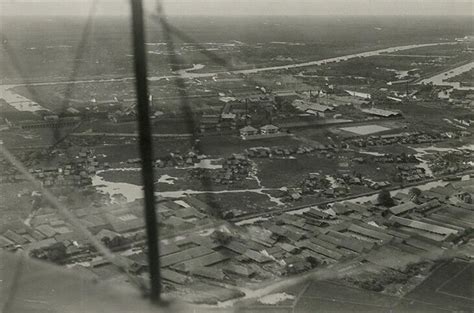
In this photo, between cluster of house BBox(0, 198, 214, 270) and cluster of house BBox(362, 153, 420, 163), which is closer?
cluster of house BBox(0, 198, 214, 270)

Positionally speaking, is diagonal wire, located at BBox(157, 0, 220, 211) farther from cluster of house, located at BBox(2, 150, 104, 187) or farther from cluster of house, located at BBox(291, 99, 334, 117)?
cluster of house, located at BBox(291, 99, 334, 117)

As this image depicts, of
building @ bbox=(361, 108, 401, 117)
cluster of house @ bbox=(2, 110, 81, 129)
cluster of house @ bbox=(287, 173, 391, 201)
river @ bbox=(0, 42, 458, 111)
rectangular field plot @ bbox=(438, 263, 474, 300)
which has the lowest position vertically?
cluster of house @ bbox=(287, 173, 391, 201)

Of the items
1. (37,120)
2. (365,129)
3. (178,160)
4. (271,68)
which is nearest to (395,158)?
(365,129)

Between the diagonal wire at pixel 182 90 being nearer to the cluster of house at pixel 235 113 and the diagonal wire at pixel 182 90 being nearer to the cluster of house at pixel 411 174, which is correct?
the cluster of house at pixel 235 113

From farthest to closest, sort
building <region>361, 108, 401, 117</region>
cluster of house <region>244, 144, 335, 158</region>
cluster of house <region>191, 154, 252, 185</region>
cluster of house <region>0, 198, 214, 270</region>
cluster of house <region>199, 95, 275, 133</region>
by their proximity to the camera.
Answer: building <region>361, 108, 401, 117</region> → cluster of house <region>199, 95, 275, 133</region> → cluster of house <region>244, 144, 335, 158</region> → cluster of house <region>191, 154, 252, 185</region> → cluster of house <region>0, 198, 214, 270</region>

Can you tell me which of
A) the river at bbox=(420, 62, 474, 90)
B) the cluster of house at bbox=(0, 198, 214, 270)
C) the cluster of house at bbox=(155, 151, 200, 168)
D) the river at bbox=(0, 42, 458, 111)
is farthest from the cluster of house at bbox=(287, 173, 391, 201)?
the river at bbox=(420, 62, 474, 90)

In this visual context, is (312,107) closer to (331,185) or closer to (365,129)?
(365,129)
